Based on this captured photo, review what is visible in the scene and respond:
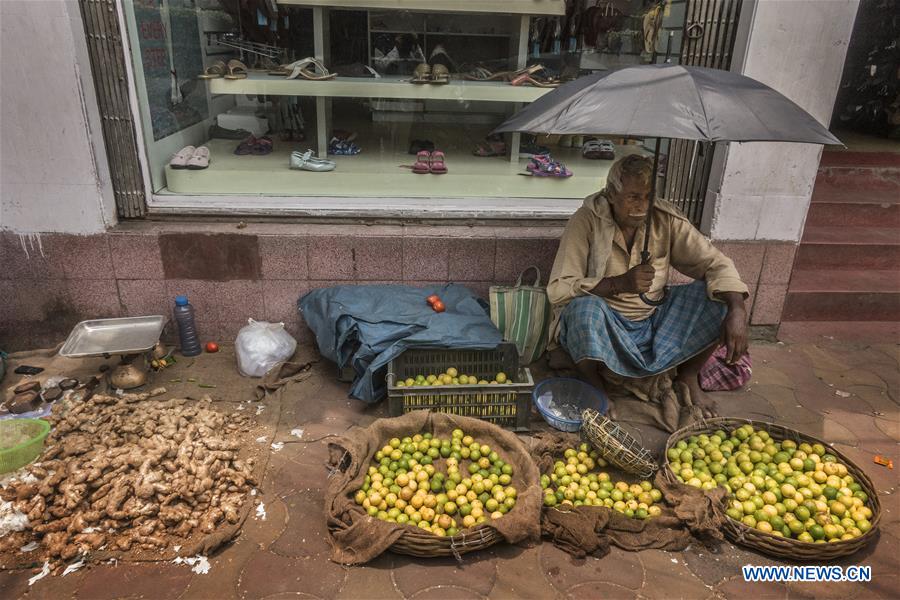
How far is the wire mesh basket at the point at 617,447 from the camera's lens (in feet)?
10.2

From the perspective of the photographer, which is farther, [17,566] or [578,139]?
[578,139]

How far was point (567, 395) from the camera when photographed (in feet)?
13.0

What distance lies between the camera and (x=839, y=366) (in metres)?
4.50

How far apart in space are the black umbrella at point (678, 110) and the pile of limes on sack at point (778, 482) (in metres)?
1.68

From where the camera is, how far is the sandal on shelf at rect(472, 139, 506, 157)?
16.0 ft

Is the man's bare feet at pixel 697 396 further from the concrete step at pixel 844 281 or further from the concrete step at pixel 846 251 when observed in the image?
the concrete step at pixel 846 251

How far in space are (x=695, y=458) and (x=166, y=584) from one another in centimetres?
271

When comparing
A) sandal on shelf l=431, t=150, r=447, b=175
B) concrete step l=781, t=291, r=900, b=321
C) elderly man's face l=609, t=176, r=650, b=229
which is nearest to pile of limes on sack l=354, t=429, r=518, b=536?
elderly man's face l=609, t=176, r=650, b=229

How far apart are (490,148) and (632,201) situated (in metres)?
1.76

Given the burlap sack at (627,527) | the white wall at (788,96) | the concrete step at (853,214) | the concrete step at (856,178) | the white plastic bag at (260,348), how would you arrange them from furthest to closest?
1. the concrete step at (856,178)
2. the concrete step at (853,214)
3. the white plastic bag at (260,348)
4. the white wall at (788,96)
5. the burlap sack at (627,527)

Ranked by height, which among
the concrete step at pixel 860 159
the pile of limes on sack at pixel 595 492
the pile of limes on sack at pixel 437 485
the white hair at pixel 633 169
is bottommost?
the pile of limes on sack at pixel 595 492

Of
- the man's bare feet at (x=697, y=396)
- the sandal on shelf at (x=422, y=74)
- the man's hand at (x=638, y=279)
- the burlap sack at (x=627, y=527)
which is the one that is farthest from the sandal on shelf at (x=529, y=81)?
the burlap sack at (x=627, y=527)

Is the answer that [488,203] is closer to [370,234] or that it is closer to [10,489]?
[370,234]

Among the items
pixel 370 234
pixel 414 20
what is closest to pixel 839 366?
pixel 370 234
